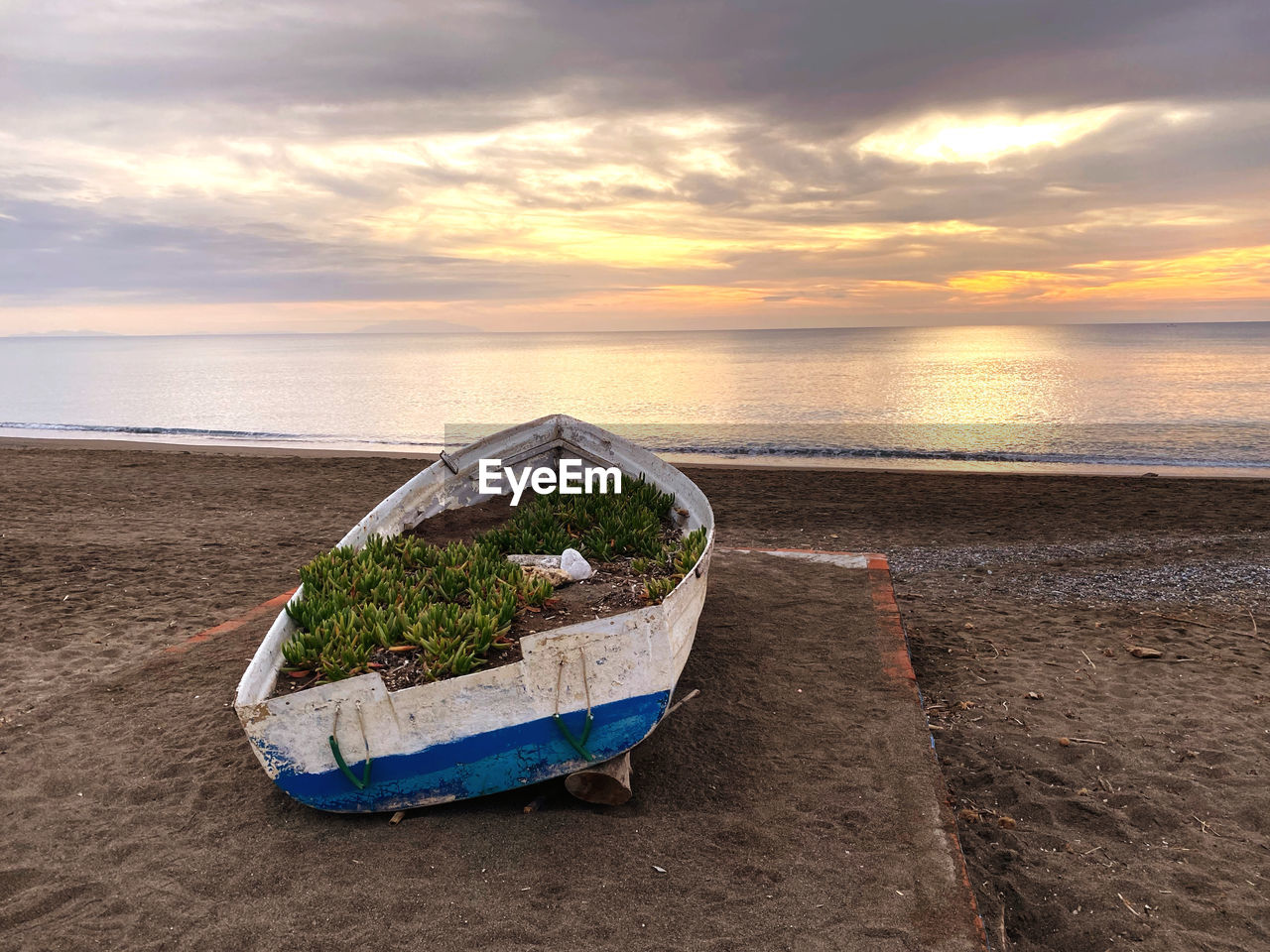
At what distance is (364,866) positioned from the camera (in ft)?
11.3

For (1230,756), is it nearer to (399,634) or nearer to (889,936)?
(889,936)

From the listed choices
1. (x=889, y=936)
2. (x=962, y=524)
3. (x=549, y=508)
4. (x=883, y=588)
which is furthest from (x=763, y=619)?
(x=962, y=524)

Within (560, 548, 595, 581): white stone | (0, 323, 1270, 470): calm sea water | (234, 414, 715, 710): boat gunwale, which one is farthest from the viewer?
(0, 323, 1270, 470): calm sea water

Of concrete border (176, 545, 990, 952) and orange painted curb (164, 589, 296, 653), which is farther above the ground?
concrete border (176, 545, 990, 952)

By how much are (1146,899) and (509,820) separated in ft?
8.71

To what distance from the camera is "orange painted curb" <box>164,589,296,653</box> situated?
6.04 metres

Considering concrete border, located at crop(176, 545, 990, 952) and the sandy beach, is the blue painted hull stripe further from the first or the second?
concrete border, located at crop(176, 545, 990, 952)

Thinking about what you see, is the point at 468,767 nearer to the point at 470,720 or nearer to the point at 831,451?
the point at 470,720

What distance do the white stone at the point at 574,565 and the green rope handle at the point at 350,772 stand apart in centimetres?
171

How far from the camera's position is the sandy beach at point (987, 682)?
11.4ft

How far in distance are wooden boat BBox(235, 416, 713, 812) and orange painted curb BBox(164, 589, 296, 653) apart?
8.16 feet

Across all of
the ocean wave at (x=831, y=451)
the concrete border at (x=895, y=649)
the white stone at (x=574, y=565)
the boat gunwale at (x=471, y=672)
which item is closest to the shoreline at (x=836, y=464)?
the ocean wave at (x=831, y=451)

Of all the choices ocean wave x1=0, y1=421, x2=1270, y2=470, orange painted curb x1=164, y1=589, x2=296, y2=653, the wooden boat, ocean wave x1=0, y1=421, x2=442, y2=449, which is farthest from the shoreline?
the wooden boat

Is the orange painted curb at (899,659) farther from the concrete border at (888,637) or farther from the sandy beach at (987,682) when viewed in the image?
the sandy beach at (987,682)
